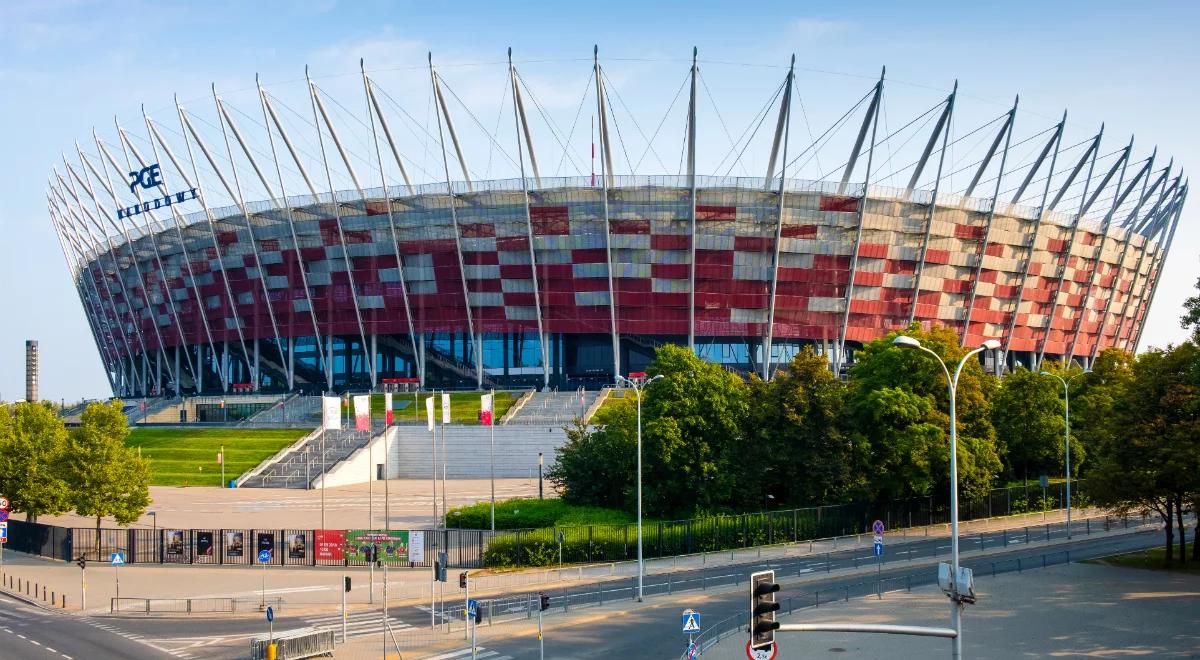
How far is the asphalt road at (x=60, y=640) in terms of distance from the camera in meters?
35.2

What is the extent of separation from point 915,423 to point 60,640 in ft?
143

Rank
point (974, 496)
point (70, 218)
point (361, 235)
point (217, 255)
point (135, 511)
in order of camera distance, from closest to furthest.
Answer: point (135, 511) < point (974, 496) < point (361, 235) < point (217, 255) < point (70, 218)

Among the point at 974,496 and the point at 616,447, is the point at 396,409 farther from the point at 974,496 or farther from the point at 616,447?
the point at 974,496

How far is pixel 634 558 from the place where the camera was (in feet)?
178

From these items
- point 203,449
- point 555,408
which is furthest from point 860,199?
point 203,449

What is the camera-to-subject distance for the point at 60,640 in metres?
37.9

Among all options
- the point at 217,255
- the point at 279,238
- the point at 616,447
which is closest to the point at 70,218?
the point at 217,255

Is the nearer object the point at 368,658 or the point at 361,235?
the point at 368,658

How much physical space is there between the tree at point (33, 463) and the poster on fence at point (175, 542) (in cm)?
→ 783

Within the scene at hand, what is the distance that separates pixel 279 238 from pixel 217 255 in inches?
402

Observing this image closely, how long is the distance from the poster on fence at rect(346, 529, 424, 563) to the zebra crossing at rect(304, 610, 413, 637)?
8.27ft

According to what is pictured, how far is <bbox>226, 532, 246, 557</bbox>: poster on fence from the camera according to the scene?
181ft

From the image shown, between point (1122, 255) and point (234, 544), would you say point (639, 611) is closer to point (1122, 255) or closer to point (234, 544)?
point (234, 544)

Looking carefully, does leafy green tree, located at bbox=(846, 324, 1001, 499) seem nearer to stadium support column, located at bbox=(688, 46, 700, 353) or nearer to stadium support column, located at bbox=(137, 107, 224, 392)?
stadium support column, located at bbox=(688, 46, 700, 353)
